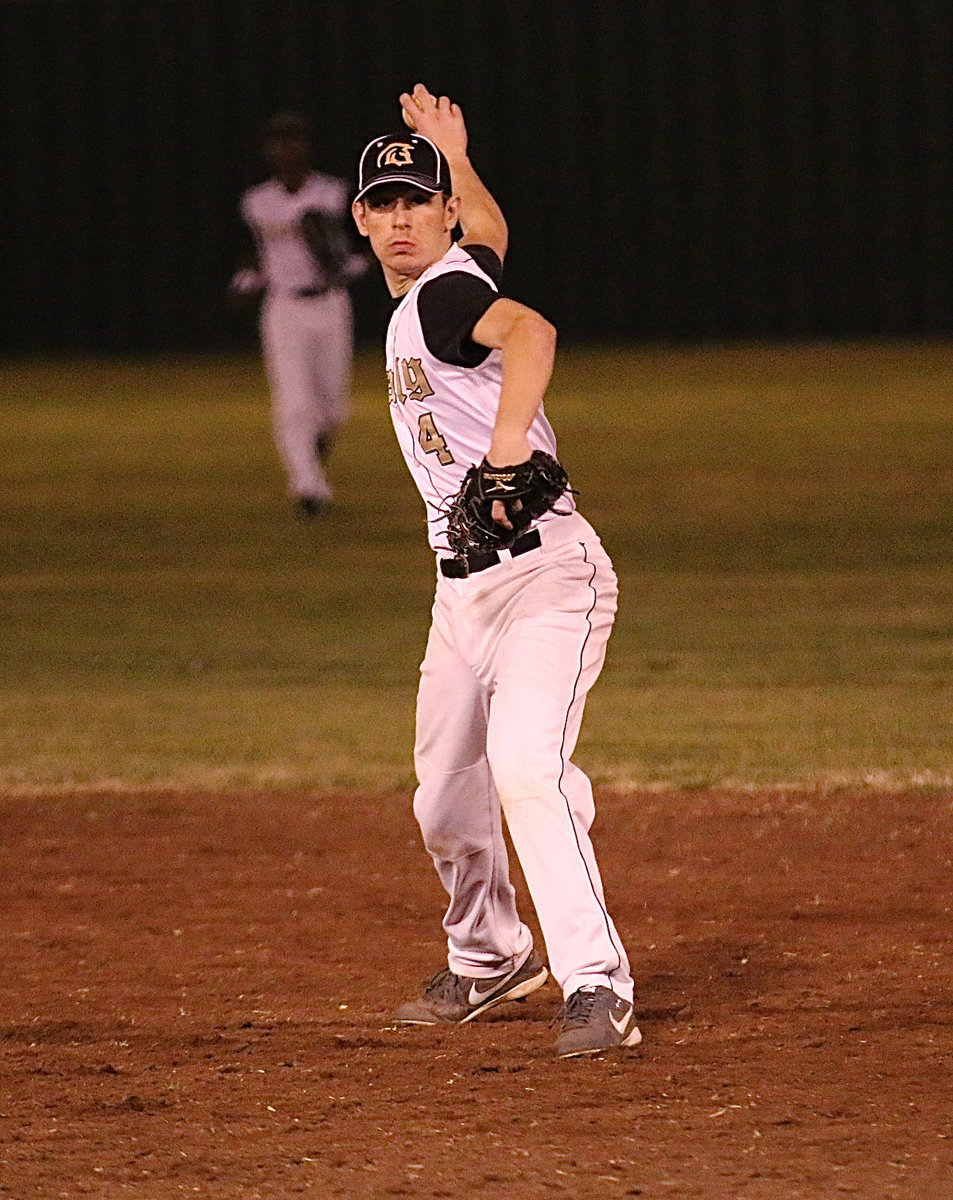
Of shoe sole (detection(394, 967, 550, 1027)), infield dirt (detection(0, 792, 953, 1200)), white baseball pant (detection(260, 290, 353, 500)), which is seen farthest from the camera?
white baseball pant (detection(260, 290, 353, 500))

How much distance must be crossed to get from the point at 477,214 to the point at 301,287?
9.91 metres

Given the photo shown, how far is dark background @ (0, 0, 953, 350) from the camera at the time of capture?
31609 mm

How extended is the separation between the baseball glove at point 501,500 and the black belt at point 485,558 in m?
0.02

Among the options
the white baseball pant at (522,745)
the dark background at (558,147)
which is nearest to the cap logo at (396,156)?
the white baseball pant at (522,745)

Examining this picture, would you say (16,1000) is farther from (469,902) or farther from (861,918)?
(861,918)

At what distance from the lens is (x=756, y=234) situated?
105 feet

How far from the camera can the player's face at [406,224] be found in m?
4.91

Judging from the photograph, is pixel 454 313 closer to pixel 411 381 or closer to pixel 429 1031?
pixel 411 381

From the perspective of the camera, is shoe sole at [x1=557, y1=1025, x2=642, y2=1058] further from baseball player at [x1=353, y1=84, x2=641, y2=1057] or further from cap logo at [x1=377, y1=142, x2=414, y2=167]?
cap logo at [x1=377, y1=142, x2=414, y2=167]

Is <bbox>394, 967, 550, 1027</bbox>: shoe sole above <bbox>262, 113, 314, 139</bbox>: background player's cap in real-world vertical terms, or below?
below

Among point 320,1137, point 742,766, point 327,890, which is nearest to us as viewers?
point 320,1137

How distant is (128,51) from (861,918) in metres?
28.5

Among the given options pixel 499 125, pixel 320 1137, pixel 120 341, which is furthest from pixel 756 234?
pixel 320 1137

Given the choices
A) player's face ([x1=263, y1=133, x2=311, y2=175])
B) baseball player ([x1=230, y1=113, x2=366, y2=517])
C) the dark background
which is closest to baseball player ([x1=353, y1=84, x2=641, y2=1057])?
player's face ([x1=263, y1=133, x2=311, y2=175])
